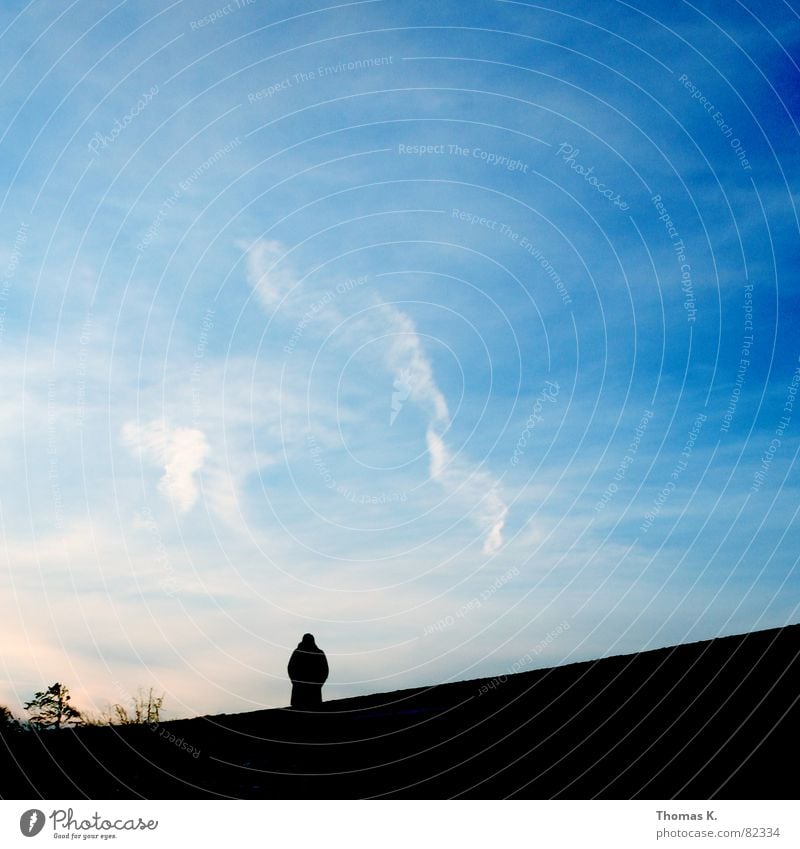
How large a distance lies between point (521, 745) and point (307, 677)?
19.7 feet

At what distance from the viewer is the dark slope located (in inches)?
333

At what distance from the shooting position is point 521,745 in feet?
32.4

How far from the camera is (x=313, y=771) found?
33.8 feet
